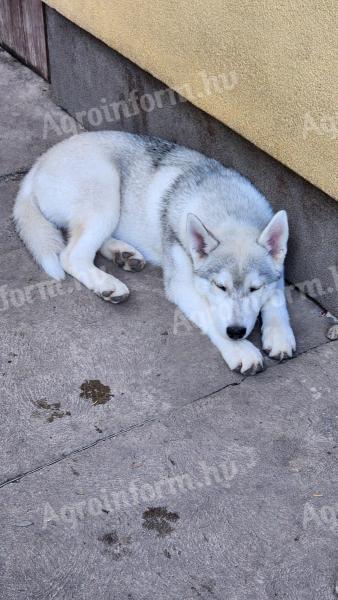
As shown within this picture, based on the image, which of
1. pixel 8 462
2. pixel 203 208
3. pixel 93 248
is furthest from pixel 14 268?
pixel 8 462

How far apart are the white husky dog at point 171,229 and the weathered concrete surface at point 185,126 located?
0.52 feet

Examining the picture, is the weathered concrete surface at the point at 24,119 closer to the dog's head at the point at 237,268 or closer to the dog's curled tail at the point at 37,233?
the dog's curled tail at the point at 37,233

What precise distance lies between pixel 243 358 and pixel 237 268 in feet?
1.50

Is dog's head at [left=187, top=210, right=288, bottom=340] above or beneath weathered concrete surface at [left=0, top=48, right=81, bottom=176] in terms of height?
above

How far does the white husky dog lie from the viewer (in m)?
3.94

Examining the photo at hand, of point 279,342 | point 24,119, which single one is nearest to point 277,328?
point 279,342

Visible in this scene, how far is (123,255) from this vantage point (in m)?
4.71

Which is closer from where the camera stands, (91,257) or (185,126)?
(91,257)

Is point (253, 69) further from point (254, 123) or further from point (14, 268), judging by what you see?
point (14, 268)

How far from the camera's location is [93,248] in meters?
4.59

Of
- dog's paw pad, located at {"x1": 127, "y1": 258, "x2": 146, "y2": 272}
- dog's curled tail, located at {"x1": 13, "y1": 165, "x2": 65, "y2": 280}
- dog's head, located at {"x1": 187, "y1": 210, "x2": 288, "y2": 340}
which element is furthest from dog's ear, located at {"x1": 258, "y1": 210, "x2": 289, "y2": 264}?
dog's curled tail, located at {"x1": 13, "y1": 165, "x2": 65, "y2": 280}

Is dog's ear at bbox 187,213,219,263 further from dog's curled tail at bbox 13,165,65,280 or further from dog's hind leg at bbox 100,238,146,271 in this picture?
dog's curled tail at bbox 13,165,65,280

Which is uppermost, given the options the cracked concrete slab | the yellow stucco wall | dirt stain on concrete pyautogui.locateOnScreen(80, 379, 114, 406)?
the yellow stucco wall

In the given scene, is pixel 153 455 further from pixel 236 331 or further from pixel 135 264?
pixel 135 264
